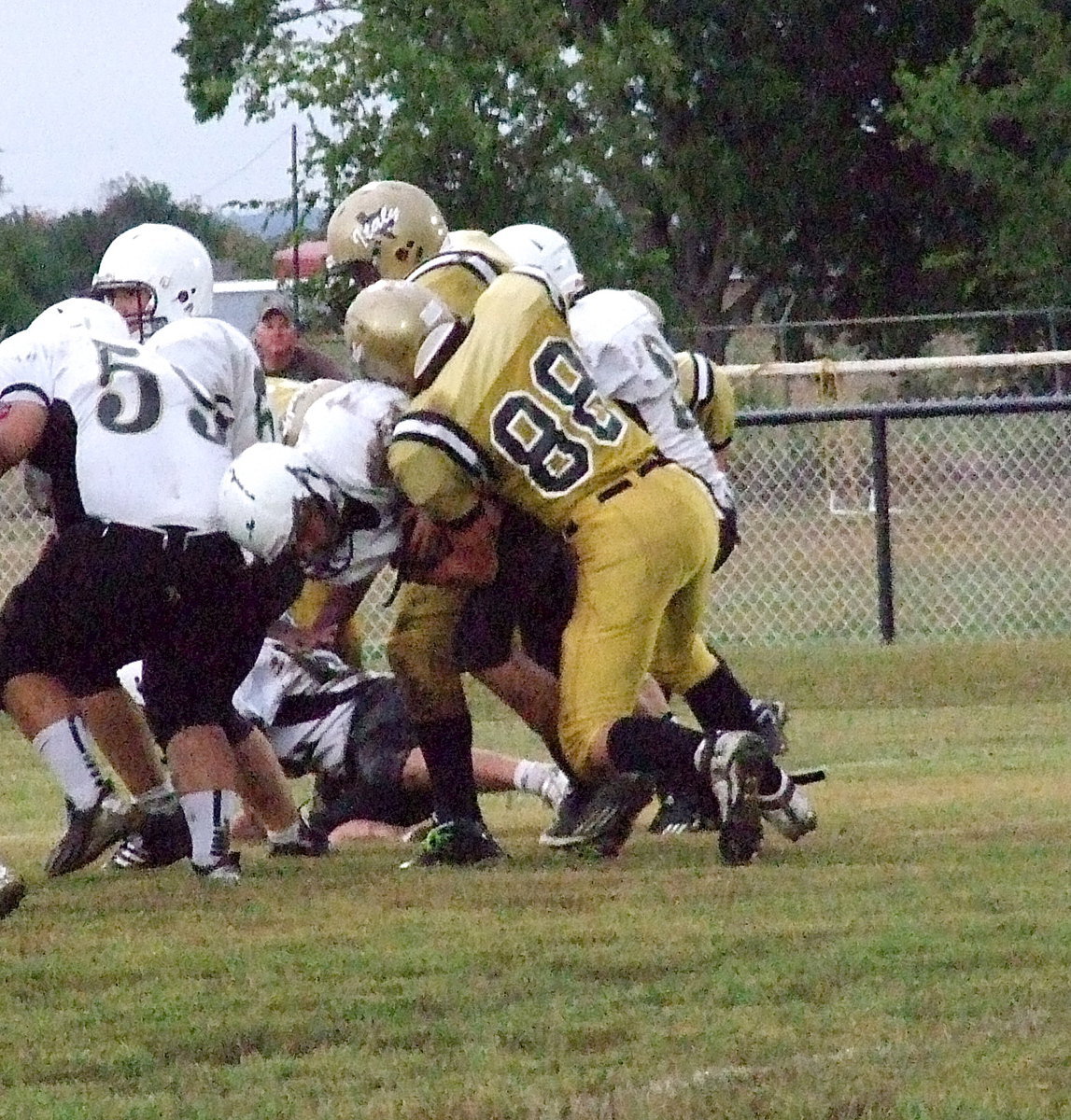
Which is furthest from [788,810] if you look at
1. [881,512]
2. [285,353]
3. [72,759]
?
[881,512]

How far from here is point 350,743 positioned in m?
7.45

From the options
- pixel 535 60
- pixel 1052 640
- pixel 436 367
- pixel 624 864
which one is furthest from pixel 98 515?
pixel 535 60

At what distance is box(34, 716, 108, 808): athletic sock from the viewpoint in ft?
20.9

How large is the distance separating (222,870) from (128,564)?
2.46 ft

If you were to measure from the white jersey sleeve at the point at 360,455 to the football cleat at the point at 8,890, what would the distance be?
1.28m

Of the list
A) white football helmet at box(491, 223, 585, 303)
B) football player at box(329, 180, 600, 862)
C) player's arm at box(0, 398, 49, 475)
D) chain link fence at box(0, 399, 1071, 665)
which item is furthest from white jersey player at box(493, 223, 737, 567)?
chain link fence at box(0, 399, 1071, 665)

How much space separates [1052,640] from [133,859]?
7605mm

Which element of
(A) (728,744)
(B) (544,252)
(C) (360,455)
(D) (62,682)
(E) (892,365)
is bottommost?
(A) (728,744)

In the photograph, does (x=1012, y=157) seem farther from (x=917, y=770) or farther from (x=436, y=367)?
(x=436, y=367)

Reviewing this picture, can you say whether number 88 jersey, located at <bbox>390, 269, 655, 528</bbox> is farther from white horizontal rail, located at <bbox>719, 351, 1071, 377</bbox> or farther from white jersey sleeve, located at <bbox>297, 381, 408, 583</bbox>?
white horizontal rail, located at <bbox>719, 351, 1071, 377</bbox>

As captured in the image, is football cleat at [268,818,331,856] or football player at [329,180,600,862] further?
football cleat at [268,818,331,856]

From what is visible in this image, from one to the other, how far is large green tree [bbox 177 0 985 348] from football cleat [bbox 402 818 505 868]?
22436 millimetres

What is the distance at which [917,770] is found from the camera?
895 centimetres

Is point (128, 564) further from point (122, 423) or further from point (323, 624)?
point (323, 624)
